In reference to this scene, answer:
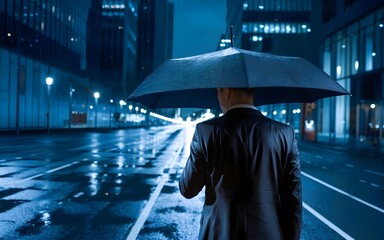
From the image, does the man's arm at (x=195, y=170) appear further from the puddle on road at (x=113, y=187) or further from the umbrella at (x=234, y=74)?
the puddle on road at (x=113, y=187)

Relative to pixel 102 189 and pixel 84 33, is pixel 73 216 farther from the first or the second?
pixel 84 33

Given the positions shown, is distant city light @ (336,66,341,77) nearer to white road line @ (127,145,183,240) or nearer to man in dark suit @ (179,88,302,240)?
white road line @ (127,145,183,240)

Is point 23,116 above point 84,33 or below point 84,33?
below

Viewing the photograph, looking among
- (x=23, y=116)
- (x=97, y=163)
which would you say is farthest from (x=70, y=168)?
(x=23, y=116)

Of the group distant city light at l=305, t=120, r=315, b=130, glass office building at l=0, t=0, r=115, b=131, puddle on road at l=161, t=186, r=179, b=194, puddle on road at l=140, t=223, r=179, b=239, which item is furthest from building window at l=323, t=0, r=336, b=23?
puddle on road at l=140, t=223, r=179, b=239

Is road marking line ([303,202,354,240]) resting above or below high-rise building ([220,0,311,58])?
below

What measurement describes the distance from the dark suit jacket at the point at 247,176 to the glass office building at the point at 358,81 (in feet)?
95.3

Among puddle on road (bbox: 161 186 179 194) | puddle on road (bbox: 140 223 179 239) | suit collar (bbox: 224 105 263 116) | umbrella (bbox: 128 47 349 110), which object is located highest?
umbrella (bbox: 128 47 349 110)

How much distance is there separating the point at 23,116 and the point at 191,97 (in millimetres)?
43228

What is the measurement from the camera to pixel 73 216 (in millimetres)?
7723

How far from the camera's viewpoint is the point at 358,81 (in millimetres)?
34562

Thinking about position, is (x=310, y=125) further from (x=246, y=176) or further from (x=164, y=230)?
(x=246, y=176)

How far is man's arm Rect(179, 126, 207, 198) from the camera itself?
2.62m

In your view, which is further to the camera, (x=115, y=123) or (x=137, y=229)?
(x=115, y=123)
